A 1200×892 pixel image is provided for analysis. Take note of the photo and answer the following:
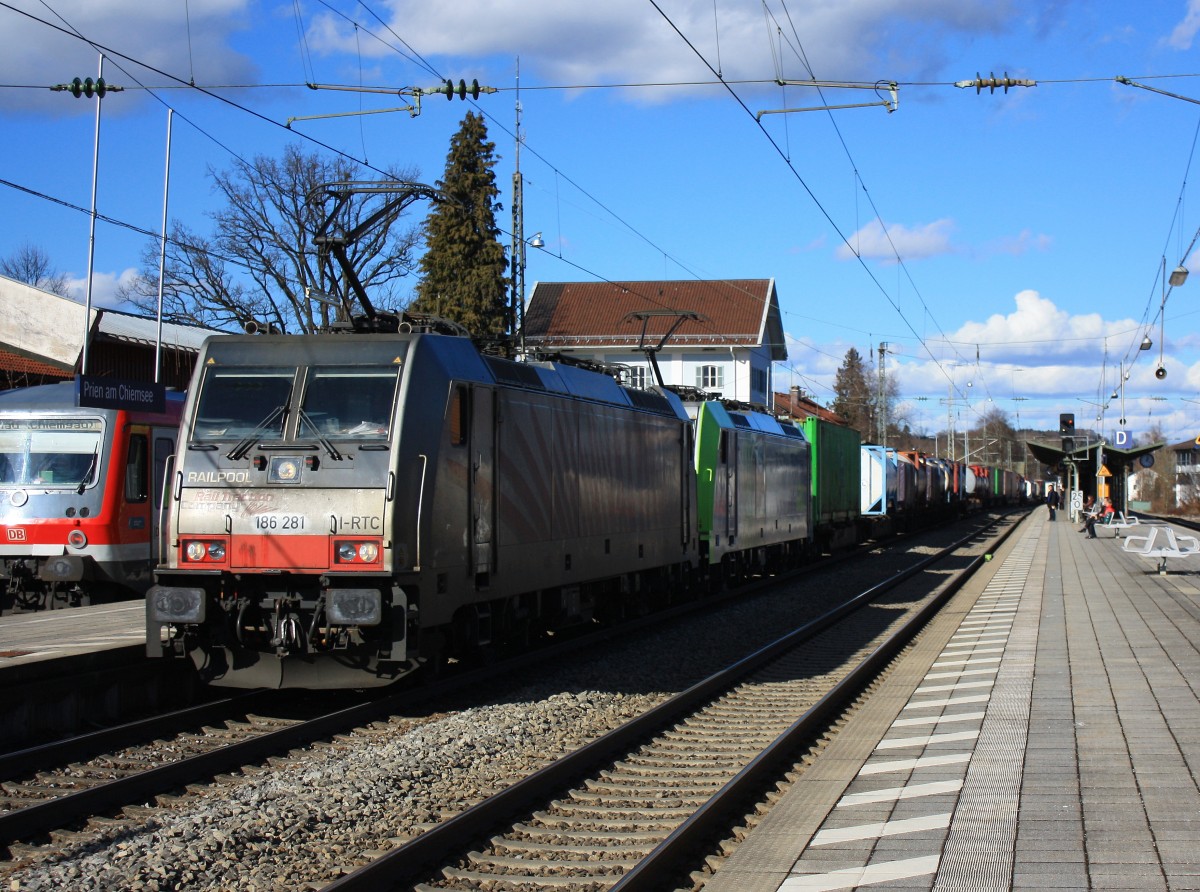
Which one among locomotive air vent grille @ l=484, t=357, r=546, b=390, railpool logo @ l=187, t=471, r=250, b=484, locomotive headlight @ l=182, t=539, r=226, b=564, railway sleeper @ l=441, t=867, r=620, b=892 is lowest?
railway sleeper @ l=441, t=867, r=620, b=892

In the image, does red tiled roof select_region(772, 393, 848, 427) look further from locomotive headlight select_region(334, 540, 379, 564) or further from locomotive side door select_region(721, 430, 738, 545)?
locomotive headlight select_region(334, 540, 379, 564)

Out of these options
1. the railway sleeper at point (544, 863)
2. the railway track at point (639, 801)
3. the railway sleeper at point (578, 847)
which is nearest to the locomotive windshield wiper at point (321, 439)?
the railway track at point (639, 801)

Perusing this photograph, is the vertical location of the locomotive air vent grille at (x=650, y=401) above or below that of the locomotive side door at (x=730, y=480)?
above

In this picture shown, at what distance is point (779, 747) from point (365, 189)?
7.73 m

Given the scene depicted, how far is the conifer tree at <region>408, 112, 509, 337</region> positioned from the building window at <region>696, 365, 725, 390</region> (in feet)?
58.5

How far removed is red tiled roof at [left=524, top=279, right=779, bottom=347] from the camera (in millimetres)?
64000

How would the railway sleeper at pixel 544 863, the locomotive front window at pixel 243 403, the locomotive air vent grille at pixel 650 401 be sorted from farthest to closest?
the locomotive air vent grille at pixel 650 401
the locomotive front window at pixel 243 403
the railway sleeper at pixel 544 863

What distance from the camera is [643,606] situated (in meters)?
17.4

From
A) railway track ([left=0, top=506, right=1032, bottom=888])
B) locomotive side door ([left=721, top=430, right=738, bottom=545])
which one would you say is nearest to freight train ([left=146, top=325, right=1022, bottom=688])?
railway track ([left=0, top=506, right=1032, bottom=888])

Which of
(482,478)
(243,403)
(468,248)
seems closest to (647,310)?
(468,248)

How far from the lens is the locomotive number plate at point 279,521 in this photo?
959 cm

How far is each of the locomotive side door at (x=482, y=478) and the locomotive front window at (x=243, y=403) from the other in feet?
5.41

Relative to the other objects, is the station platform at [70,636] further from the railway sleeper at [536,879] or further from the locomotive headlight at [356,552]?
the railway sleeper at [536,879]

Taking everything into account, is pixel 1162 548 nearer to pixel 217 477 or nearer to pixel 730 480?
pixel 730 480
